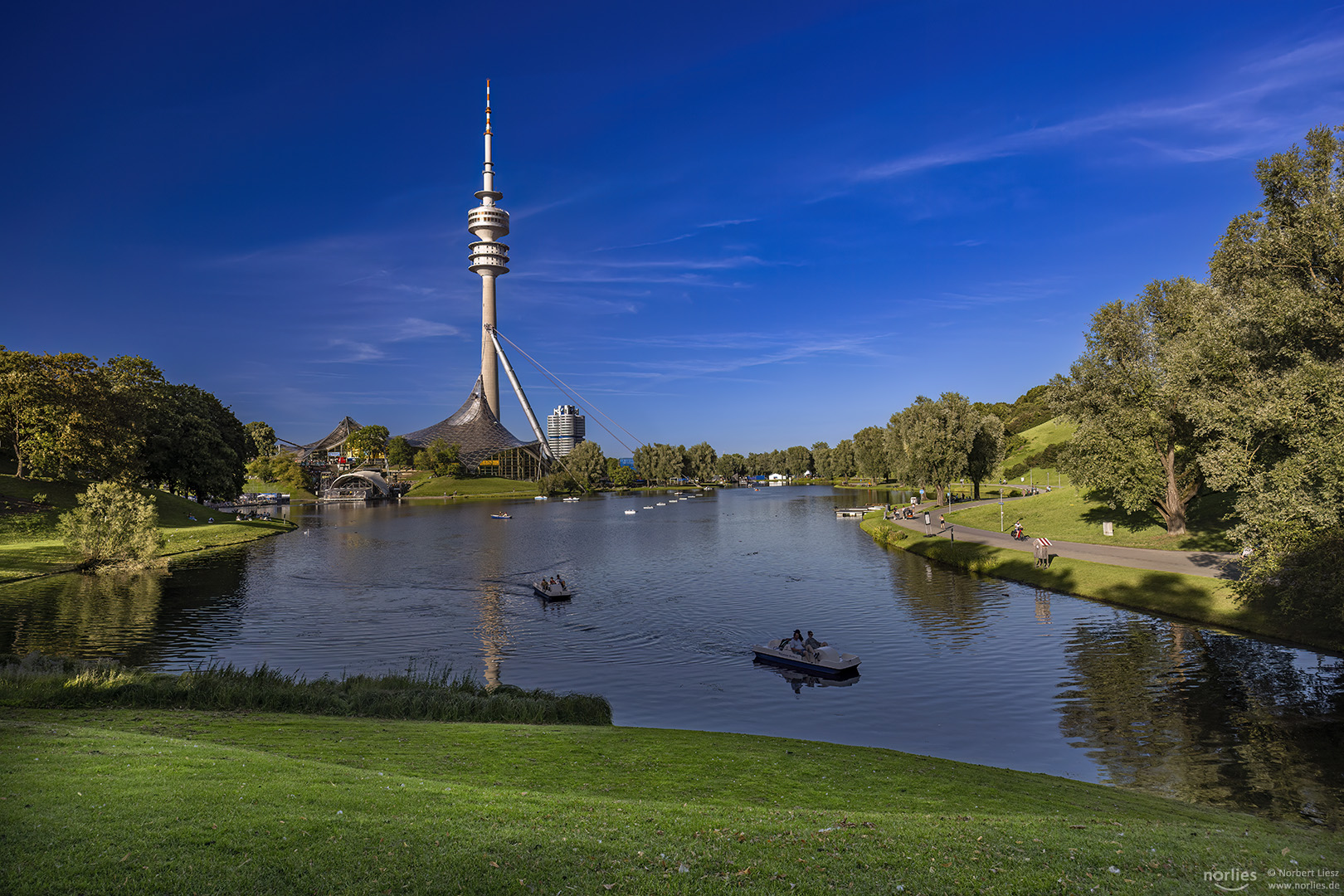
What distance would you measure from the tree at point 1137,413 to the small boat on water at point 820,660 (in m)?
27.4

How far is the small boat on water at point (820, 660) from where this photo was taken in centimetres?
2675

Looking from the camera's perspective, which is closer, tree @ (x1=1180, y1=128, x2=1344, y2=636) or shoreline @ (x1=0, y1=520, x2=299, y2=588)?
tree @ (x1=1180, y1=128, x2=1344, y2=636)

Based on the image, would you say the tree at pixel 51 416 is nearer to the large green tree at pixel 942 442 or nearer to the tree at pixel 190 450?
the tree at pixel 190 450

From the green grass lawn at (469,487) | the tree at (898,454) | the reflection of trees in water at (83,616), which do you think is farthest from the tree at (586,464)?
the reflection of trees in water at (83,616)

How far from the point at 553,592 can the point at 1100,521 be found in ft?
135

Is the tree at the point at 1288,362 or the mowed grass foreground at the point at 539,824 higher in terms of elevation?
the tree at the point at 1288,362

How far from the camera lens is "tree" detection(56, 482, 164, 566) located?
47219mm

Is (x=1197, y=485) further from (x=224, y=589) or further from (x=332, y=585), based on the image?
(x=224, y=589)

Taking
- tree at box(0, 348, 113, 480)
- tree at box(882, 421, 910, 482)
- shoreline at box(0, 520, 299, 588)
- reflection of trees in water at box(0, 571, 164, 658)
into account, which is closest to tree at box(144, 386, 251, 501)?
shoreline at box(0, 520, 299, 588)

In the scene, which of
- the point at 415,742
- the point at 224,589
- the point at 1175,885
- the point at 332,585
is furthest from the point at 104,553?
the point at 1175,885

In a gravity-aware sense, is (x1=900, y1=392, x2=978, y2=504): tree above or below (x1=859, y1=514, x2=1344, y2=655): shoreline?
above

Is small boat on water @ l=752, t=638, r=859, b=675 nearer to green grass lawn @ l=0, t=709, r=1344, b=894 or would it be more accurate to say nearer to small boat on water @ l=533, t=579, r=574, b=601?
green grass lawn @ l=0, t=709, r=1344, b=894

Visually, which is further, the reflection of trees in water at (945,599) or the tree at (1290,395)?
the reflection of trees in water at (945,599)

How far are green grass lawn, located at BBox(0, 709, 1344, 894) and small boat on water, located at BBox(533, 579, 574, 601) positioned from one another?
1112 inches
